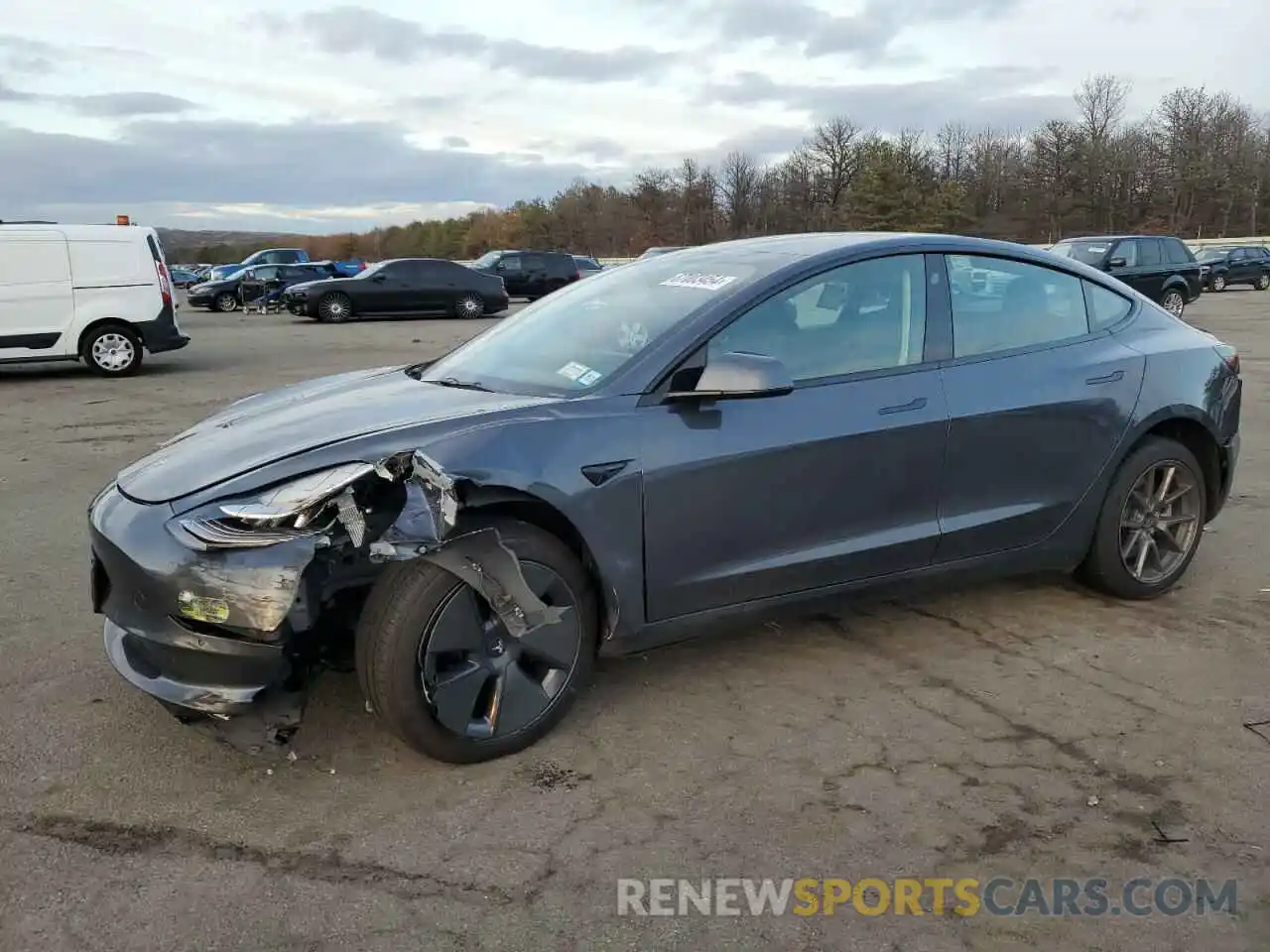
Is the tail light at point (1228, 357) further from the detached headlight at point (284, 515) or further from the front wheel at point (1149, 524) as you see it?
the detached headlight at point (284, 515)

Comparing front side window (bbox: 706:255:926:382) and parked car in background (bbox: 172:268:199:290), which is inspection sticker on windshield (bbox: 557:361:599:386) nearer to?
front side window (bbox: 706:255:926:382)

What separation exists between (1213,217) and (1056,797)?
73.2m

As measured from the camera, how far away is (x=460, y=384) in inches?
150

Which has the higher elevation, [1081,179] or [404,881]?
[1081,179]

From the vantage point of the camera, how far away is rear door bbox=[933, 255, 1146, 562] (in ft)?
12.8

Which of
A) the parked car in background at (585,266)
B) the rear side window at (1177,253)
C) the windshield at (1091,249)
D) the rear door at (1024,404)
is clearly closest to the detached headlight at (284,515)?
the rear door at (1024,404)

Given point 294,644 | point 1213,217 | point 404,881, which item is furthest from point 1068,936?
point 1213,217

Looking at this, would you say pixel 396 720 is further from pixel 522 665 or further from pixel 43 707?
pixel 43 707

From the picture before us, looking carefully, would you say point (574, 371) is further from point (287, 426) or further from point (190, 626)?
point (190, 626)

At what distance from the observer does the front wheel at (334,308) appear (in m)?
24.0

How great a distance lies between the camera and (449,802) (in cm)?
294

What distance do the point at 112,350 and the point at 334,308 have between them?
1107 cm

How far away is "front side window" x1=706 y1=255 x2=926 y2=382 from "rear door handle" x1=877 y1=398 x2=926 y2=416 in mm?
156

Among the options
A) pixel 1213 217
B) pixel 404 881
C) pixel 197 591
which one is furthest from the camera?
pixel 1213 217
